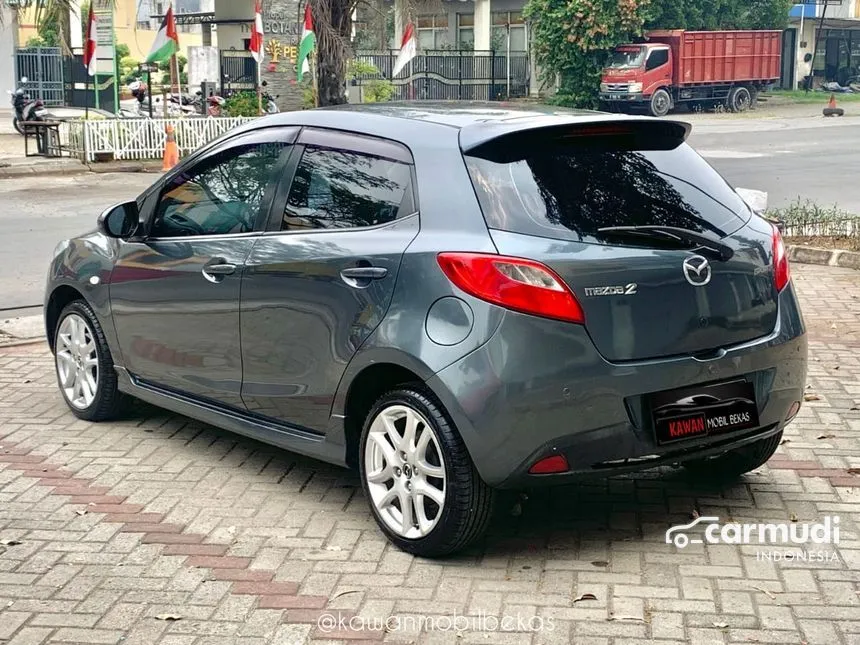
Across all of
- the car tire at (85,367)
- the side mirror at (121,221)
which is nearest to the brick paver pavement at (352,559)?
the car tire at (85,367)

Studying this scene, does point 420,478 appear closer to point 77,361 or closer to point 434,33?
point 77,361

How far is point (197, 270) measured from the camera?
5.45 metres

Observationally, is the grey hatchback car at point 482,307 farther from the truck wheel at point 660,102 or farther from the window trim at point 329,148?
the truck wheel at point 660,102

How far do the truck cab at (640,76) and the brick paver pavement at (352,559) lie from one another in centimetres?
3452

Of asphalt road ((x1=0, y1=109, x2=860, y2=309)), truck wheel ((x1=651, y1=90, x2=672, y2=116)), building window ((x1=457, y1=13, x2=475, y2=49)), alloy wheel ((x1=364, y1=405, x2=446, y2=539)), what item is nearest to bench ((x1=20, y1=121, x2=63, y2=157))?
asphalt road ((x1=0, y1=109, x2=860, y2=309))

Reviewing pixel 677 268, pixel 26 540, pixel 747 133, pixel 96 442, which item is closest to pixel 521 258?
pixel 677 268

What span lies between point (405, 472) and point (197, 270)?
157 centimetres

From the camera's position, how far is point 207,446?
6062 mm

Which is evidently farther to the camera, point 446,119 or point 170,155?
point 170,155

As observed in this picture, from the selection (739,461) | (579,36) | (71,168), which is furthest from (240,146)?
(579,36)

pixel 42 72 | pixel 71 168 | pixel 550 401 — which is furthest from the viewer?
pixel 42 72

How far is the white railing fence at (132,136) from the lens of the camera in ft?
75.6

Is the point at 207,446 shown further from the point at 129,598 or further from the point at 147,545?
the point at 129,598

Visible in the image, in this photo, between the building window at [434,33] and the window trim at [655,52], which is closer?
the window trim at [655,52]
